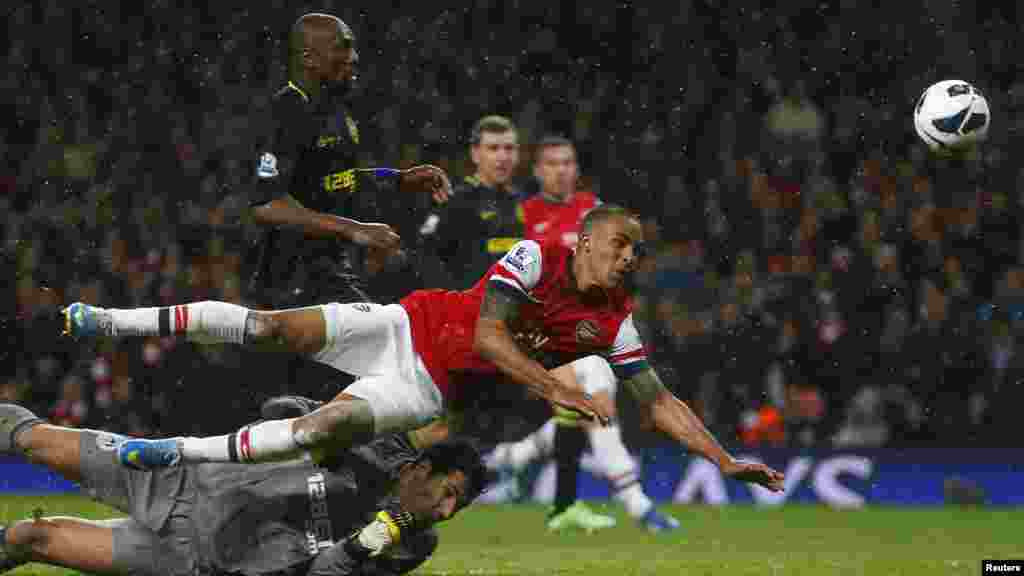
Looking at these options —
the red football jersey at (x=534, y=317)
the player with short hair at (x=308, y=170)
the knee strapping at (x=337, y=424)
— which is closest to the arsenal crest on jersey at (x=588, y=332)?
the red football jersey at (x=534, y=317)

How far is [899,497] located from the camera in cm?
1474

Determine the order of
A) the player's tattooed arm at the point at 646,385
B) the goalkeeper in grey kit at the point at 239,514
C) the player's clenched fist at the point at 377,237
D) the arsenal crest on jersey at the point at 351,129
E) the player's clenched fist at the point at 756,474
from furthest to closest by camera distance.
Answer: the arsenal crest on jersey at the point at 351,129
the player's clenched fist at the point at 377,237
the player's tattooed arm at the point at 646,385
the player's clenched fist at the point at 756,474
the goalkeeper in grey kit at the point at 239,514

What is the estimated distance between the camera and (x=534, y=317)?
691 cm

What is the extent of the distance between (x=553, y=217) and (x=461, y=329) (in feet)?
15.9

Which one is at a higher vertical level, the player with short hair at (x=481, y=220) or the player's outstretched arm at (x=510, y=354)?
the player with short hair at (x=481, y=220)

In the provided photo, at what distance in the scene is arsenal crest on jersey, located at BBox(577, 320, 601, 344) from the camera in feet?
22.9

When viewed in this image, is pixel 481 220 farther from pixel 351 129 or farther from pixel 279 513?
pixel 279 513

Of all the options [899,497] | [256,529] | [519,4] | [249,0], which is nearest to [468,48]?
[519,4]


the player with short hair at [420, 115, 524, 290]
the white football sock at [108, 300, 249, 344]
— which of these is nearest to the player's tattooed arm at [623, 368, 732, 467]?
the white football sock at [108, 300, 249, 344]

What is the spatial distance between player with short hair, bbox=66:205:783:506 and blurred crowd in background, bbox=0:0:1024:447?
201 inches

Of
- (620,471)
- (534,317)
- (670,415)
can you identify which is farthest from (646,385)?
(620,471)

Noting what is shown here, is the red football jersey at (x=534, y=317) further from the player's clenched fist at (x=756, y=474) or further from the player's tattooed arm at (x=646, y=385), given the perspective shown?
the player's clenched fist at (x=756, y=474)

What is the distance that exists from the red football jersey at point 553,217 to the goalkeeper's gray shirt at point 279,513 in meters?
5.55

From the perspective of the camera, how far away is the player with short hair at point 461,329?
21.1ft
